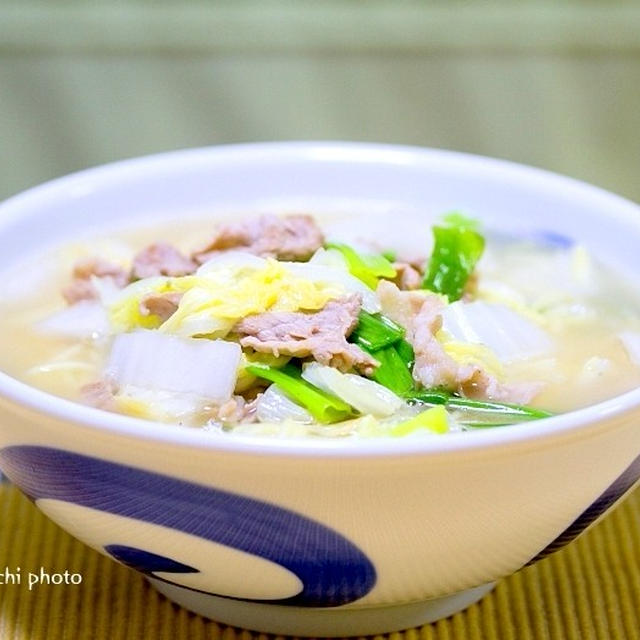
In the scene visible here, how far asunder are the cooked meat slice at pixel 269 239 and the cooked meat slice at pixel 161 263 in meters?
→ 0.02

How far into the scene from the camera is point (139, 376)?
3.37 feet

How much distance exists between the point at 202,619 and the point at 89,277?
1.60ft

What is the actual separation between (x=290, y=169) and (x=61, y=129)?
5.23 ft

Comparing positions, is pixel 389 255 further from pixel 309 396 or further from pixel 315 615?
pixel 315 615

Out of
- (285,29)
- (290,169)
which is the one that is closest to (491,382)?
(290,169)

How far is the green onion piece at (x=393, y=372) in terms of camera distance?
979 mm

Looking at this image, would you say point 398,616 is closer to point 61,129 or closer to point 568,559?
point 568,559

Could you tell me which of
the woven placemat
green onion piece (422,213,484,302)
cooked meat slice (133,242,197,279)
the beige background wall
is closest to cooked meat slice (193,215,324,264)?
cooked meat slice (133,242,197,279)

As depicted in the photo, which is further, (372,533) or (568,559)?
(568,559)

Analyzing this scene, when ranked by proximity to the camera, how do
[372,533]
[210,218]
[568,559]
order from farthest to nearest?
[210,218] → [568,559] → [372,533]

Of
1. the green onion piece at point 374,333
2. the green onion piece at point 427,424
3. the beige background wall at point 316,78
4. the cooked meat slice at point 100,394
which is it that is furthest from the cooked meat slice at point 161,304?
the beige background wall at point 316,78

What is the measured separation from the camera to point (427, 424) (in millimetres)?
872

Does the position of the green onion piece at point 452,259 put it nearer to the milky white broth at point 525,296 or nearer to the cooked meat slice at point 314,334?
the milky white broth at point 525,296

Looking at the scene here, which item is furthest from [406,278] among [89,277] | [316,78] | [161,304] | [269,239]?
[316,78]
